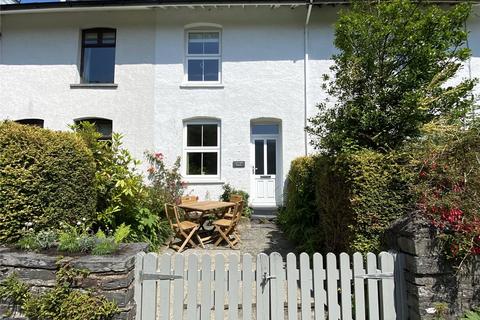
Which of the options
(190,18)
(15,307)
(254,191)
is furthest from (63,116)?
(15,307)

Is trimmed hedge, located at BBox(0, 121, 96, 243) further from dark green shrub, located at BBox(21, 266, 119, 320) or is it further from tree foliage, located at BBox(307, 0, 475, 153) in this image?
tree foliage, located at BBox(307, 0, 475, 153)

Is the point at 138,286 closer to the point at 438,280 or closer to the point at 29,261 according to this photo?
the point at 29,261

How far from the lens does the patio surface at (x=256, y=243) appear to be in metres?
6.36

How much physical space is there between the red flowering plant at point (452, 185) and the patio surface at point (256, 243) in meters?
3.26

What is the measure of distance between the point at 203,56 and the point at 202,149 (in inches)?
123

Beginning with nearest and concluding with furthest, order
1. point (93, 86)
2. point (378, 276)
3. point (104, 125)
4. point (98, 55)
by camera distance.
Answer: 1. point (378, 276)
2. point (93, 86)
3. point (104, 125)
4. point (98, 55)

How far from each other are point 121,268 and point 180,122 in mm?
8097

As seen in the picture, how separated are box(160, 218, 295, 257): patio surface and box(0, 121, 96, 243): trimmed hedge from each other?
8.89ft

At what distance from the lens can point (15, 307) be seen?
2.95 m

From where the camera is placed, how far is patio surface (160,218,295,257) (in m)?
6.36

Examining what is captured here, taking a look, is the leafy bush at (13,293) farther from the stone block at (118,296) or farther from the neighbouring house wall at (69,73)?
the neighbouring house wall at (69,73)

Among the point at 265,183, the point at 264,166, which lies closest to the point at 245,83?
the point at 264,166

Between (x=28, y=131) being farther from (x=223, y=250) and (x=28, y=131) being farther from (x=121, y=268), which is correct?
(x=223, y=250)

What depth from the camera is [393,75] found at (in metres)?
4.57
